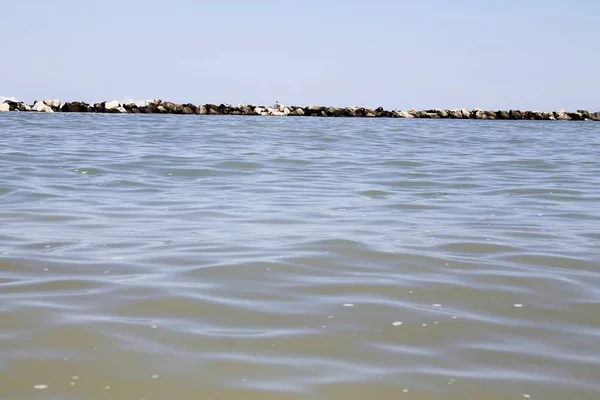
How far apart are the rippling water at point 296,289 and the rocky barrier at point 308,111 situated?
1127 inches

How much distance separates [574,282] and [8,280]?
3369 mm

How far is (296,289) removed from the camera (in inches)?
179

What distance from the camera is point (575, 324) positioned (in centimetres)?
399

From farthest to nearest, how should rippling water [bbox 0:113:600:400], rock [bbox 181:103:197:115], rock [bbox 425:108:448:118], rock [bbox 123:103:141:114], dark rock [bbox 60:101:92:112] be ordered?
rock [bbox 425:108:448:118] → rock [bbox 181:103:197:115] → rock [bbox 123:103:141:114] → dark rock [bbox 60:101:92:112] → rippling water [bbox 0:113:600:400]

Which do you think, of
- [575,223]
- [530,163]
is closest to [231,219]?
[575,223]

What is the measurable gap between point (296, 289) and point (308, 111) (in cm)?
3665

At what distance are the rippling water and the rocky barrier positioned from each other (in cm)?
2863

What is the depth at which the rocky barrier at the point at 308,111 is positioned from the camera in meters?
37.8

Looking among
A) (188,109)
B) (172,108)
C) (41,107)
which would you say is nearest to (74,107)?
(41,107)

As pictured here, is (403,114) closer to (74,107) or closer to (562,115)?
(562,115)

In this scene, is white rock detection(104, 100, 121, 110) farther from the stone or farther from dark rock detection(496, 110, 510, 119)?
dark rock detection(496, 110, 510, 119)

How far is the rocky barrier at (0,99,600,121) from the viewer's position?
37.8m

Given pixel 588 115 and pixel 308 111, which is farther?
pixel 588 115

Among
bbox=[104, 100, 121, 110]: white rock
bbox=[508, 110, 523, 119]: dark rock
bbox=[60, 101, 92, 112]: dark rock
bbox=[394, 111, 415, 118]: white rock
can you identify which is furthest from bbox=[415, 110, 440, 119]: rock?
bbox=[60, 101, 92, 112]: dark rock
